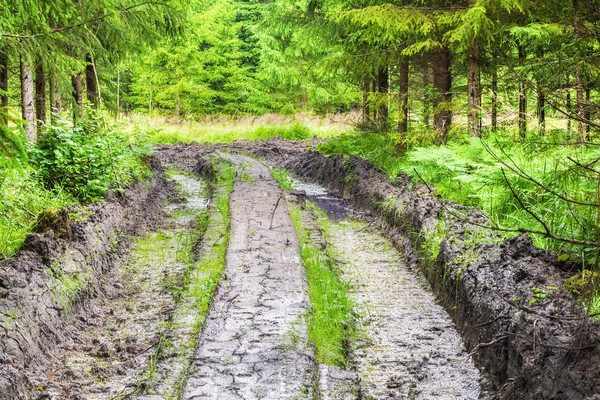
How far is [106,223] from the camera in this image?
24.9 ft

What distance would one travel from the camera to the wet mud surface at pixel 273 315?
4066 mm

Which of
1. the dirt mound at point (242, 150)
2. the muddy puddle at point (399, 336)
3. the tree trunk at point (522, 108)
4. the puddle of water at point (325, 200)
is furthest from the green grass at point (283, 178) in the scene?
the tree trunk at point (522, 108)

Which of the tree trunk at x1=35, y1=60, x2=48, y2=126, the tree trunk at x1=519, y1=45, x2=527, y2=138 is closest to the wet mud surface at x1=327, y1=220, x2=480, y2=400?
the tree trunk at x1=519, y1=45, x2=527, y2=138

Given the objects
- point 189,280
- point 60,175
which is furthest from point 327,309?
point 60,175

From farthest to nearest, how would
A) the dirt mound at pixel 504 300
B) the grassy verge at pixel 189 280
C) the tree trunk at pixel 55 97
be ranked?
the tree trunk at pixel 55 97
the grassy verge at pixel 189 280
the dirt mound at pixel 504 300

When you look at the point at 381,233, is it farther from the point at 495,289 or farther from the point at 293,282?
the point at 495,289

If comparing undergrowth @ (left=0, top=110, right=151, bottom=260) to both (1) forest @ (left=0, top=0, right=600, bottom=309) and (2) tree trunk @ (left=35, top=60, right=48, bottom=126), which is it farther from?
(2) tree trunk @ (left=35, top=60, right=48, bottom=126)

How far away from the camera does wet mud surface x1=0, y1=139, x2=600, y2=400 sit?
4066mm

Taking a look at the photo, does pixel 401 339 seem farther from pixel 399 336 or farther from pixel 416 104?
pixel 416 104

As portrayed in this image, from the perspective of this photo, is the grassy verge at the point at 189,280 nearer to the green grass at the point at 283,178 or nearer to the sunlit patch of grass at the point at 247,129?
the green grass at the point at 283,178

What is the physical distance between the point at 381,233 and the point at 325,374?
14.7ft

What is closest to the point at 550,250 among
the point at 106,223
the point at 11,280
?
the point at 11,280

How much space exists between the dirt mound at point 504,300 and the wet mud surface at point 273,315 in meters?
0.01

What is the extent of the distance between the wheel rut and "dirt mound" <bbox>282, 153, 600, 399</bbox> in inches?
56.0
